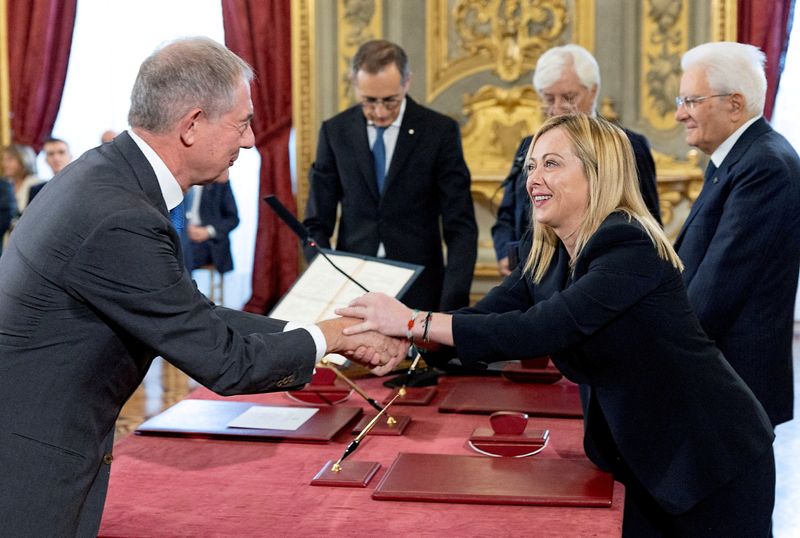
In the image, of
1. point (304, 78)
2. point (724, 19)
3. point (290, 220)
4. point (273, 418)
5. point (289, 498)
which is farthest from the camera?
point (304, 78)

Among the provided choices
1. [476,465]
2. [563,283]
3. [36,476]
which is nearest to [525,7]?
[563,283]

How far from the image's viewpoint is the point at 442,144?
3982mm

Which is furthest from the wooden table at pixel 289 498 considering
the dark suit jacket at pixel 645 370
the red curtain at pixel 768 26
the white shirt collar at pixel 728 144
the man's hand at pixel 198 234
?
the red curtain at pixel 768 26

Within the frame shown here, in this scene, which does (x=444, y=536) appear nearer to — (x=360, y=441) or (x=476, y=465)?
(x=476, y=465)

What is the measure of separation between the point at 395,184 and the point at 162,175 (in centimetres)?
209

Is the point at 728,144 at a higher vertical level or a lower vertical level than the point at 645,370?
higher

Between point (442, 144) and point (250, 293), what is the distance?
4.34 meters

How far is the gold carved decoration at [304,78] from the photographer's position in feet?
24.1

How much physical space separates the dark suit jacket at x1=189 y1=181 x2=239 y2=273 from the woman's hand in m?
4.82

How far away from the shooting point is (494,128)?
7.12 m

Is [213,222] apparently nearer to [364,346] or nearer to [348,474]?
[364,346]

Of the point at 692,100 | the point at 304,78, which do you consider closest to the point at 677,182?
the point at 304,78

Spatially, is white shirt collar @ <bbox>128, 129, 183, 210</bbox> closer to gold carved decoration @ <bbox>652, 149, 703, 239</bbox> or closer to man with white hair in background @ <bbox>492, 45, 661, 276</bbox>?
man with white hair in background @ <bbox>492, 45, 661, 276</bbox>

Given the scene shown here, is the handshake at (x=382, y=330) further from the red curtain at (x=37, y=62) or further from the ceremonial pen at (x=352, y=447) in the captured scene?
the red curtain at (x=37, y=62)
